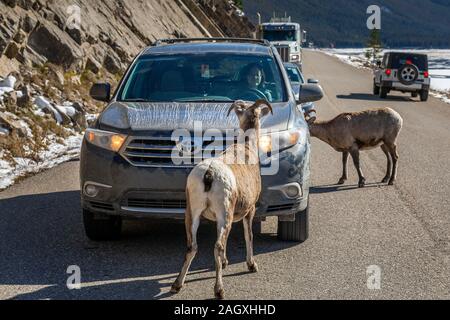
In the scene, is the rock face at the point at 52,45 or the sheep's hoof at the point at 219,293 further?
the rock face at the point at 52,45

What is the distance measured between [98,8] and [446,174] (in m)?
17.9

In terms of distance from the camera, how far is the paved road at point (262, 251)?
621 centimetres

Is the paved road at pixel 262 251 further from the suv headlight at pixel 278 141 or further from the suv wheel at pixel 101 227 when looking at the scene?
the suv headlight at pixel 278 141

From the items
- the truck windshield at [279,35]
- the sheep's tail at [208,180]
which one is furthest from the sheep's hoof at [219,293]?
the truck windshield at [279,35]

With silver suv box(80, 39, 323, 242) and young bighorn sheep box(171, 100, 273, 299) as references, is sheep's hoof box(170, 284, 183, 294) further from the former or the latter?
silver suv box(80, 39, 323, 242)

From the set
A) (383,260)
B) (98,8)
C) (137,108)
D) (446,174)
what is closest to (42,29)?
(98,8)

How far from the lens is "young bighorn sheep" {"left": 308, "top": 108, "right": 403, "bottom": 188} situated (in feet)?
38.5

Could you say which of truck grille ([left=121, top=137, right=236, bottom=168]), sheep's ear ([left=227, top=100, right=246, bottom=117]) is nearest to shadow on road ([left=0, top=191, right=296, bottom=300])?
truck grille ([left=121, top=137, right=236, bottom=168])

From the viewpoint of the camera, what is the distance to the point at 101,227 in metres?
7.66

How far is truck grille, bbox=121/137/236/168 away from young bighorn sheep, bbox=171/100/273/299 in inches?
15.8

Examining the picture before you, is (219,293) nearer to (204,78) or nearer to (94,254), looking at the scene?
(94,254)
